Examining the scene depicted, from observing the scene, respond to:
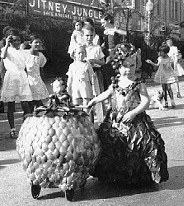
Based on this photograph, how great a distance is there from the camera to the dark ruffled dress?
4.64 metres

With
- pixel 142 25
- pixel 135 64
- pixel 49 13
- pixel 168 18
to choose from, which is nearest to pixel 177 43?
pixel 142 25

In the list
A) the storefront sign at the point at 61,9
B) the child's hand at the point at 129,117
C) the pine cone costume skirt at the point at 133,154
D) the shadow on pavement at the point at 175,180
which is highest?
the storefront sign at the point at 61,9

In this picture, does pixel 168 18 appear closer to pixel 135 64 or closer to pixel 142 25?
pixel 142 25

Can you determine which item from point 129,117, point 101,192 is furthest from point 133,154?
point 101,192

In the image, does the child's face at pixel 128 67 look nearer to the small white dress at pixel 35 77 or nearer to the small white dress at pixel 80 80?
the small white dress at pixel 80 80

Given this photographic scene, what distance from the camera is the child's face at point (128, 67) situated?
4828 millimetres

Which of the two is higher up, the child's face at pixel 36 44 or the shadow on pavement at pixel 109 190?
the child's face at pixel 36 44

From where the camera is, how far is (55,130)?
4.27 m

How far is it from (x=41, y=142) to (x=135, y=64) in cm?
131

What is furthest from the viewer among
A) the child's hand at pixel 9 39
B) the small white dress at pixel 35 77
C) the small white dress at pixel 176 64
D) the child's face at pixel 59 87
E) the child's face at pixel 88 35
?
the small white dress at pixel 176 64

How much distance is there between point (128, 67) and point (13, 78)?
360cm

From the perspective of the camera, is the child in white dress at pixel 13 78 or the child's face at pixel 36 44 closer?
the child in white dress at pixel 13 78

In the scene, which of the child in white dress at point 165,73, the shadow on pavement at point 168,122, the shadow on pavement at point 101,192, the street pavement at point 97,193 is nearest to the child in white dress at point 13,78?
the street pavement at point 97,193

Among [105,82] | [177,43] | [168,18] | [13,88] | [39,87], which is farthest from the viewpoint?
[168,18]
